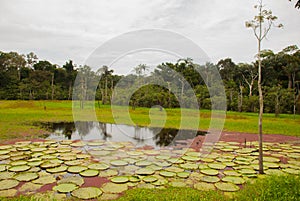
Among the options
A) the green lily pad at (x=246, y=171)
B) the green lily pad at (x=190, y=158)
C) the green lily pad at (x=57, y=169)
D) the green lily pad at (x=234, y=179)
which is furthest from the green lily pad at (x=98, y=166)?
the green lily pad at (x=246, y=171)

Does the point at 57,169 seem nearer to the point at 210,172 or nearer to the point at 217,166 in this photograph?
the point at 210,172

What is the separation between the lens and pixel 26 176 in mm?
5574

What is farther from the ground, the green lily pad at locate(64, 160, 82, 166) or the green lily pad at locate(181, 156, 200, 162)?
the green lily pad at locate(181, 156, 200, 162)

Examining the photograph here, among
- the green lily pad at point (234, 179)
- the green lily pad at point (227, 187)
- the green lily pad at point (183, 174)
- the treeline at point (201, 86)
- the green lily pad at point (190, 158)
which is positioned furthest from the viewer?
the treeline at point (201, 86)

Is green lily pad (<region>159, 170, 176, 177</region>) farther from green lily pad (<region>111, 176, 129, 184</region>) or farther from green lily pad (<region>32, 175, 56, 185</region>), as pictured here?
green lily pad (<region>32, 175, 56, 185</region>)

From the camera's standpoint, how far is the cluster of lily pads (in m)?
5.12

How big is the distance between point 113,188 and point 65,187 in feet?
3.32

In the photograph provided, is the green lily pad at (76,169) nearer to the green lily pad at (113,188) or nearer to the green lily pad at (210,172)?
the green lily pad at (113,188)

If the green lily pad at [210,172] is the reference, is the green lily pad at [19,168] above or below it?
below

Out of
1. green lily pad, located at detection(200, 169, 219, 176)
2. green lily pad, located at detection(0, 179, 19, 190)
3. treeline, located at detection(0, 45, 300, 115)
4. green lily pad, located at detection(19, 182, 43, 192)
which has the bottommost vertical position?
green lily pad, located at detection(19, 182, 43, 192)

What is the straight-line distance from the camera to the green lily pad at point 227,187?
5051 millimetres

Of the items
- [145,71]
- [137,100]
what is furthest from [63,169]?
[137,100]

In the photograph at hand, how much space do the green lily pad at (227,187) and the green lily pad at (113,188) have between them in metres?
2.05

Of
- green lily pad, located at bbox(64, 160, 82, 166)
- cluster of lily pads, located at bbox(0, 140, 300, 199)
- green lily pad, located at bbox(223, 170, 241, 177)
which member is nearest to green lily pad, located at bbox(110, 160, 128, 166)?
cluster of lily pads, located at bbox(0, 140, 300, 199)
